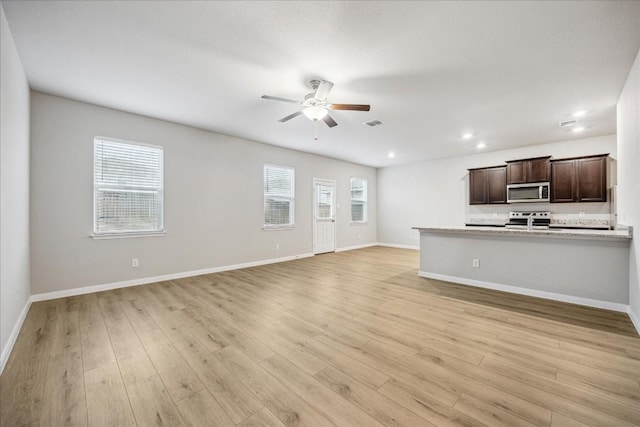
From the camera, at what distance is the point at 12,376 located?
1889 millimetres

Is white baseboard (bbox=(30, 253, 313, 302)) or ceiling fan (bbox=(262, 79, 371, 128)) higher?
ceiling fan (bbox=(262, 79, 371, 128))

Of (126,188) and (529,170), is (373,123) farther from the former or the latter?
(126,188)

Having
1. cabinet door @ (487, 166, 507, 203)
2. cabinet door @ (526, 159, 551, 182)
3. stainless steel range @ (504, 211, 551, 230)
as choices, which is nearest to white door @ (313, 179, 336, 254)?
cabinet door @ (487, 166, 507, 203)

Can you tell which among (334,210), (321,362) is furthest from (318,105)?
(334,210)

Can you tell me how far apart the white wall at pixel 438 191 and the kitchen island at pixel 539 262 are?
3131 millimetres

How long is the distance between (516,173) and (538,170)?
395 millimetres

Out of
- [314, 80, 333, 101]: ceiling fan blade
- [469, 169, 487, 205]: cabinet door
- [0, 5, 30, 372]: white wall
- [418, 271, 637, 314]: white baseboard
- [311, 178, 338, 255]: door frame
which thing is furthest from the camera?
[311, 178, 338, 255]: door frame

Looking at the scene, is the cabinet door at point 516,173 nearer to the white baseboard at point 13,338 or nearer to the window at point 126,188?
the window at point 126,188

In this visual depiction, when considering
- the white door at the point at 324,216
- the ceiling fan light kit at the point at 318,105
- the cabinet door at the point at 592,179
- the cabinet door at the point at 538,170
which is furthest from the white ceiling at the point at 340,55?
the white door at the point at 324,216

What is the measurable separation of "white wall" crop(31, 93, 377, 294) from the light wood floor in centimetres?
68

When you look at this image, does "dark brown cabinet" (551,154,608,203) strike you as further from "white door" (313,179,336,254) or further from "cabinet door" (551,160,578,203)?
"white door" (313,179,336,254)

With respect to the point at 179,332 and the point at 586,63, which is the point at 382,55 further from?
the point at 179,332

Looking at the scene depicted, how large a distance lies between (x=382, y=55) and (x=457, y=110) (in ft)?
6.86

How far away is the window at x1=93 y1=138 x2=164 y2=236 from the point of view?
3955 mm
